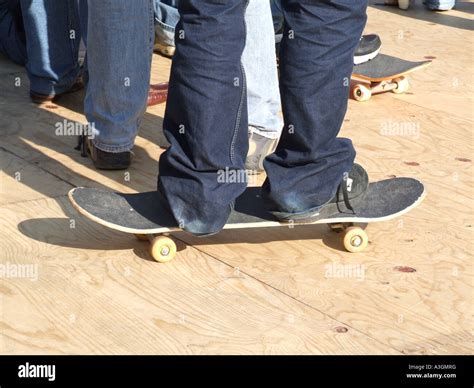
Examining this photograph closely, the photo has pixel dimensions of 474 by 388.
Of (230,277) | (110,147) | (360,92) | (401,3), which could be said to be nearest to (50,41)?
(110,147)

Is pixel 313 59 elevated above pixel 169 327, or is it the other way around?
pixel 313 59

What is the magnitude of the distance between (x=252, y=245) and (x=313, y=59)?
660mm

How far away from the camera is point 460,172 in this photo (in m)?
3.80

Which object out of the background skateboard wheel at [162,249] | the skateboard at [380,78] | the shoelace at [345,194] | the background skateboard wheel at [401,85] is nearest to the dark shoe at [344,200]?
the shoelace at [345,194]

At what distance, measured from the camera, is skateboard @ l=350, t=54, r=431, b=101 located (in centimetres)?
472

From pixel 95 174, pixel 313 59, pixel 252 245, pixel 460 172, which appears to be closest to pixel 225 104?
pixel 313 59

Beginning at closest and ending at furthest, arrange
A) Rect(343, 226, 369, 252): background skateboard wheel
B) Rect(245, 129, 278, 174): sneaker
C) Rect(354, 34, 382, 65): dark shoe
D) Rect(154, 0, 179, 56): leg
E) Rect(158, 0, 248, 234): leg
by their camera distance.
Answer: Rect(158, 0, 248, 234): leg → Rect(343, 226, 369, 252): background skateboard wheel → Rect(245, 129, 278, 174): sneaker → Rect(354, 34, 382, 65): dark shoe → Rect(154, 0, 179, 56): leg

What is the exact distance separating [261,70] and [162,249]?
0.94 metres

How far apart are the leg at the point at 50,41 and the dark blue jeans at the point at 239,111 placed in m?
1.72

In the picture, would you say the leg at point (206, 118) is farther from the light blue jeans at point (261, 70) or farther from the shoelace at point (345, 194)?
the light blue jeans at point (261, 70)

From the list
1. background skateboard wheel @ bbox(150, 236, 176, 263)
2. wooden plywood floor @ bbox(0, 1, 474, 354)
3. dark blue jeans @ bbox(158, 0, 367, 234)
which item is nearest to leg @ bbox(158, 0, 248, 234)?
dark blue jeans @ bbox(158, 0, 367, 234)

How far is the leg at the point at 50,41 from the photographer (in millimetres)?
4430

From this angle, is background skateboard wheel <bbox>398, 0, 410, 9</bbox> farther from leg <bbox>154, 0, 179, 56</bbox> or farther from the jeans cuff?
the jeans cuff
